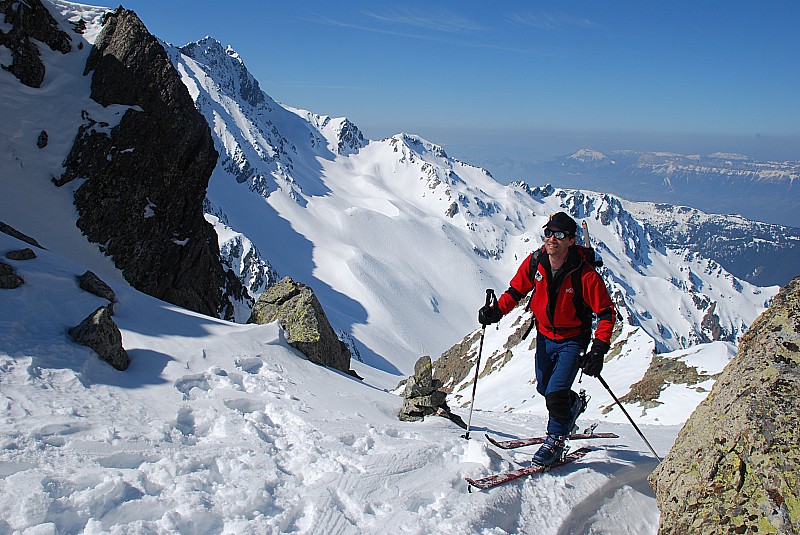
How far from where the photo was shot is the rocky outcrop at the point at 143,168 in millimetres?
21219

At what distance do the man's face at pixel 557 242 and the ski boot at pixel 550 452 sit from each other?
2460mm

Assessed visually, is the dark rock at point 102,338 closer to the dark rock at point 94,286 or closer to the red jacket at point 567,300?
the dark rock at point 94,286

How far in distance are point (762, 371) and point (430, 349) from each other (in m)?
133

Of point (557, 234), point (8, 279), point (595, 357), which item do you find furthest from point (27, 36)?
point (595, 357)

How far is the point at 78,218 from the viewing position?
66.6ft

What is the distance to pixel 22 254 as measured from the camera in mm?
10617

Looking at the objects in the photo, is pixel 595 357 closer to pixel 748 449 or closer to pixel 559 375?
pixel 559 375

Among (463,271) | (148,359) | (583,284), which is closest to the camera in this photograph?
(583,284)

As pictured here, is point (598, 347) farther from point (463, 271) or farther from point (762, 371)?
point (463, 271)

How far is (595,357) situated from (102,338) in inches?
309

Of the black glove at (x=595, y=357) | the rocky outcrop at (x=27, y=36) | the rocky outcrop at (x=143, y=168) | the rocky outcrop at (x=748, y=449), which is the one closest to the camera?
the rocky outcrop at (x=748, y=449)

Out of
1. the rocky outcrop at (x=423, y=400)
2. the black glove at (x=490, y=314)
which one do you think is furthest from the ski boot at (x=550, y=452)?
the rocky outcrop at (x=423, y=400)

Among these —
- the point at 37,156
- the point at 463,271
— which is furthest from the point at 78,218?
the point at 463,271

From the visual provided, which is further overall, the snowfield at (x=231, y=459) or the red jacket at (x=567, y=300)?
the red jacket at (x=567, y=300)
